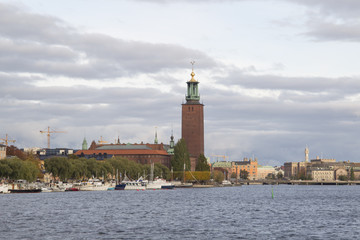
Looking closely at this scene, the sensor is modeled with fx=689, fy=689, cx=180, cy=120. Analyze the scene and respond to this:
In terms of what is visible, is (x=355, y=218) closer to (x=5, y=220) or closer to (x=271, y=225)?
(x=271, y=225)

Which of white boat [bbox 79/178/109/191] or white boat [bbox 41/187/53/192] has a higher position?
white boat [bbox 79/178/109/191]

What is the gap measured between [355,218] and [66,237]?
30.6m

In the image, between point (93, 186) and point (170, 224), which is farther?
point (93, 186)

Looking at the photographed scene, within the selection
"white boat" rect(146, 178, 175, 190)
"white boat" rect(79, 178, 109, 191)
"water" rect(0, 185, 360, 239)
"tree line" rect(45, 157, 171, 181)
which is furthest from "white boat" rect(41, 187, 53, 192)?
"water" rect(0, 185, 360, 239)

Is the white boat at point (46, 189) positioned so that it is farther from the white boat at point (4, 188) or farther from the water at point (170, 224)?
the water at point (170, 224)

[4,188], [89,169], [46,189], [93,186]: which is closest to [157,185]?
[89,169]

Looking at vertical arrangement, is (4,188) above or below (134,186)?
below

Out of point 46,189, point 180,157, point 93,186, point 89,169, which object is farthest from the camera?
point 180,157

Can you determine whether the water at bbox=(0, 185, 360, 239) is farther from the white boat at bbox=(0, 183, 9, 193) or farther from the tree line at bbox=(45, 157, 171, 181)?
the tree line at bbox=(45, 157, 171, 181)

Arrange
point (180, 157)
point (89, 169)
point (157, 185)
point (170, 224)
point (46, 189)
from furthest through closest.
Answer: point (180, 157)
point (157, 185)
point (89, 169)
point (46, 189)
point (170, 224)

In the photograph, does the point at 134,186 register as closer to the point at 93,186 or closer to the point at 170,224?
the point at 93,186

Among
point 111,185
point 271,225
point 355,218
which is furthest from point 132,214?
point 111,185

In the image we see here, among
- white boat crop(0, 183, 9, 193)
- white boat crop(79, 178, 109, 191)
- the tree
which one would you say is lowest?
white boat crop(0, 183, 9, 193)

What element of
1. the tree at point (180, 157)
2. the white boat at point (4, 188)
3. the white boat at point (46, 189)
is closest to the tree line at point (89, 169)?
the tree at point (180, 157)
